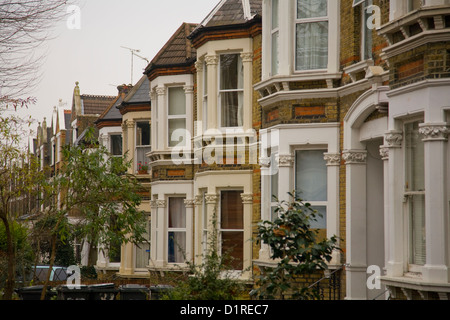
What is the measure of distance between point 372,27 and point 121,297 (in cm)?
888

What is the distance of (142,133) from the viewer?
26.5 meters

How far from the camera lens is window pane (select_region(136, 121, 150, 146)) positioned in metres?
26.4

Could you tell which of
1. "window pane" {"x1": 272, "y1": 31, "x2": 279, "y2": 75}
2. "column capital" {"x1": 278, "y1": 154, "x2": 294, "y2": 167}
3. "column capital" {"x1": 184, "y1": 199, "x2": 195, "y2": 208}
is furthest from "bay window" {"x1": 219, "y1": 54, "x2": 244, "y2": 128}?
"column capital" {"x1": 278, "y1": 154, "x2": 294, "y2": 167}

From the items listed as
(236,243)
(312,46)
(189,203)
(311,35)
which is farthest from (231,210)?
(311,35)

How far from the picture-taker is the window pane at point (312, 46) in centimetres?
1394

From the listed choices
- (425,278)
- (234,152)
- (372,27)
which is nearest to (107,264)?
(234,152)

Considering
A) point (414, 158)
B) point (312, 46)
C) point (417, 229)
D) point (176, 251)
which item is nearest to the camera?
point (417, 229)

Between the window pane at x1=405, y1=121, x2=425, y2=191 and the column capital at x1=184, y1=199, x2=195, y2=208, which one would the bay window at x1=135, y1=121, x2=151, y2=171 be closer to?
the column capital at x1=184, y1=199, x2=195, y2=208

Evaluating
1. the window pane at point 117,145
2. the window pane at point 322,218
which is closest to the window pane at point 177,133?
the window pane at point 322,218

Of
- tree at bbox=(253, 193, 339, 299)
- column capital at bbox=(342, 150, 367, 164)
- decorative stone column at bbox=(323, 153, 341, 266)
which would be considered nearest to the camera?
tree at bbox=(253, 193, 339, 299)

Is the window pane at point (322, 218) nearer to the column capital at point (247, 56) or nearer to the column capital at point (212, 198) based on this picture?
the column capital at point (212, 198)

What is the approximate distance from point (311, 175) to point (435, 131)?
483cm

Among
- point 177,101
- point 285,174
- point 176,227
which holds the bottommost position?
point 176,227

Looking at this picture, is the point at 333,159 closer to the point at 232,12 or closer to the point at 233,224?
the point at 233,224
